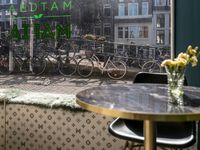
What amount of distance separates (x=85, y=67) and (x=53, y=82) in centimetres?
36

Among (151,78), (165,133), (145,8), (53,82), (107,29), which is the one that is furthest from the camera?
(53,82)

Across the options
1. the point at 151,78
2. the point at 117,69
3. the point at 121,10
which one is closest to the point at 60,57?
→ the point at 117,69

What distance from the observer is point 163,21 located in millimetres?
2588

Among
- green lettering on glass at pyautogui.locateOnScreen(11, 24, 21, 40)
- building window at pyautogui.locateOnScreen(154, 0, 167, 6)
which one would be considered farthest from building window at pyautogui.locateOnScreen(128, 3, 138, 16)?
green lettering on glass at pyautogui.locateOnScreen(11, 24, 21, 40)

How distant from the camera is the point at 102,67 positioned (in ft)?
9.14

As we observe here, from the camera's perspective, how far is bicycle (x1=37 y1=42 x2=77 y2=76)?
2874 mm

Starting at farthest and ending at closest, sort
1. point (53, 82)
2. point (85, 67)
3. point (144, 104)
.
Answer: point (53, 82) < point (85, 67) < point (144, 104)

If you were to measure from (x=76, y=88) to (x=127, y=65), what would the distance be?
51 centimetres

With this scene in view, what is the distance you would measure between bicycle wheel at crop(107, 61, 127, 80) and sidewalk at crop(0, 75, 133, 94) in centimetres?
5

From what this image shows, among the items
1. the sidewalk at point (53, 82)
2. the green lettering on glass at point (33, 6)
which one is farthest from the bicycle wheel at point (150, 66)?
the green lettering on glass at point (33, 6)

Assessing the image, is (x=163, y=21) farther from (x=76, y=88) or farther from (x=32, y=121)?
(x=32, y=121)

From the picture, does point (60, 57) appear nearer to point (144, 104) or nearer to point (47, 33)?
point (47, 33)

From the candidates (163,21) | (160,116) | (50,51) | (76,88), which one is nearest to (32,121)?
(76,88)

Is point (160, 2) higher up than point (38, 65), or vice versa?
point (160, 2)
